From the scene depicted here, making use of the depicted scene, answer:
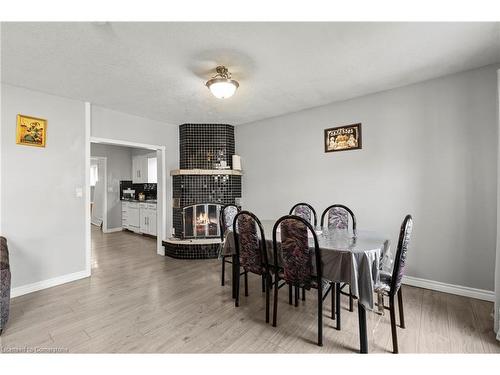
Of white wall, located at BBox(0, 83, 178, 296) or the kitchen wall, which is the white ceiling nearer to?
white wall, located at BBox(0, 83, 178, 296)

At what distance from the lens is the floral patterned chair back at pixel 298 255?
1.85 meters

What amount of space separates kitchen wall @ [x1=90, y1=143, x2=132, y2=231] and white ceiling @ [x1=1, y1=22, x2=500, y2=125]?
363 centimetres

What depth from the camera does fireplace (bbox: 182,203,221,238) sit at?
4340mm

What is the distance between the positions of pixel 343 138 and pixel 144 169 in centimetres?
525

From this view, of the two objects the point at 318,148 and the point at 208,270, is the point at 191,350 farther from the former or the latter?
the point at 318,148

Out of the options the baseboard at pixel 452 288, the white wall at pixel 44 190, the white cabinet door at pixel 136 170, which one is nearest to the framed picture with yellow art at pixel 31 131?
the white wall at pixel 44 190

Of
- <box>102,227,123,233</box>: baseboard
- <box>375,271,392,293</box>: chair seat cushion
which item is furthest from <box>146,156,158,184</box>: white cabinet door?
<box>375,271,392,293</box>: chair seat cushion

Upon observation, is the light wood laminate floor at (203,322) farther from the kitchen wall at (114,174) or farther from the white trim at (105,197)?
the kitchen wall at (114,174)

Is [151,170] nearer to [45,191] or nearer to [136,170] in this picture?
[136,170]

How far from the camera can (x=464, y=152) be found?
2547 mm

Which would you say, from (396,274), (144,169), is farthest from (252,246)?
(144,169)

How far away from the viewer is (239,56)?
216 centimetres
